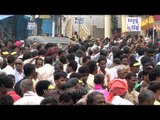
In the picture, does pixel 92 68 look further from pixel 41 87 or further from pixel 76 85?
pixel 41 87

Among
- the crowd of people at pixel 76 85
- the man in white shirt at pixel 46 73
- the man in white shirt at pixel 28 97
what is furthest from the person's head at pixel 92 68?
the man in white shirt at pixel 28 97

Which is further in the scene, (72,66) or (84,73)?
(72,66)

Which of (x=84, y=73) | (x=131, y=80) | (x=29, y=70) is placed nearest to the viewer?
(x=131, y=80)

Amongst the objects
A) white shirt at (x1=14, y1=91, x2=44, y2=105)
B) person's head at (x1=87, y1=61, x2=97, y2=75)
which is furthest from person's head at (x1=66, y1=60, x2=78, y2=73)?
white shirt at (x1=14, y1=91, x2=44, y2=105)

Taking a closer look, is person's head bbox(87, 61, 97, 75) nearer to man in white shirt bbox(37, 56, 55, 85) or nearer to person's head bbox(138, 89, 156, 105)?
man in white shirt bbox(37, 56, 55, 85)

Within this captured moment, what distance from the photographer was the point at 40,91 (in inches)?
197

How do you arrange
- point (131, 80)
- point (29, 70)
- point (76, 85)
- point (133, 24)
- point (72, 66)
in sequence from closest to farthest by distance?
point (76, 85)
point (131, 80)
point (29, 70)
point (72, 66)
point (133, 24)

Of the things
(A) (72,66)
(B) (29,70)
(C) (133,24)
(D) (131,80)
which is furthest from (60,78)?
(C) (133,24)

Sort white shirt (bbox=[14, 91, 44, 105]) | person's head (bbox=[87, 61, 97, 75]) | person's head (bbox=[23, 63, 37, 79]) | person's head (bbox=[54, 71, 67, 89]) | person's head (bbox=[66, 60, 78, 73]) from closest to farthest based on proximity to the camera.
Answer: white shirt (bbox=[14, 91, 44, 105]) < person's head (bbox=[54, 71, 67, 89]) < person's head (bbox=[23, 63, 37, 79]) < person's head (bbox=[87, 61, 97, 75]) < person's head (bbox=[66, 60, 78, 73])

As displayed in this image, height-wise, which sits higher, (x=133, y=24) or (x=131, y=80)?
(x=133, y=24)

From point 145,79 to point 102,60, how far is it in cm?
164

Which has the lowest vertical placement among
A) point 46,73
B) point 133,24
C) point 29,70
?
point 46,73
